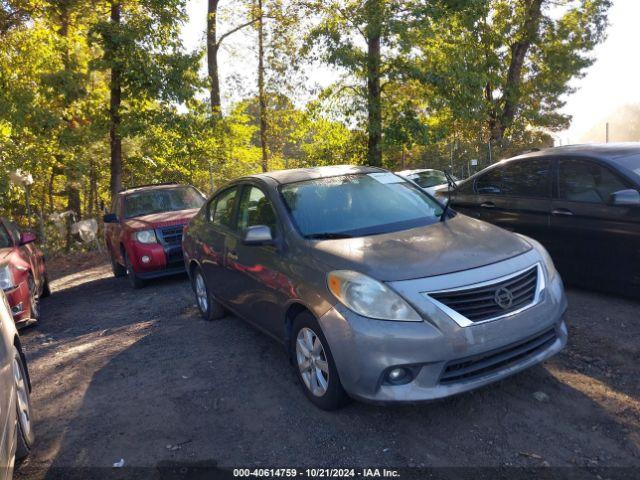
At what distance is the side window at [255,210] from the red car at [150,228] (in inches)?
149

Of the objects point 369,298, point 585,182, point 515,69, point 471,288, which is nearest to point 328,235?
point 369,298

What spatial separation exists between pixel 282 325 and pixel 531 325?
1.81 m

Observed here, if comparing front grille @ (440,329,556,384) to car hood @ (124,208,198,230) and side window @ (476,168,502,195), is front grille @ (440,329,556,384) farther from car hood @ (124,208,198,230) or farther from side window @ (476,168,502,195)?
car hood @ (124,208,198,230)

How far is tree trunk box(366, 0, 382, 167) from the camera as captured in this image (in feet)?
43.1

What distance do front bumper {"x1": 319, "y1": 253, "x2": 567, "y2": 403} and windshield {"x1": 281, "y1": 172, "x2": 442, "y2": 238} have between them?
1.06 meters

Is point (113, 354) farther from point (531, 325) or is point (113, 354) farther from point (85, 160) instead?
point (85, 160)

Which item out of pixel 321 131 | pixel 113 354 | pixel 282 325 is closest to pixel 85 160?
pixel 321 131

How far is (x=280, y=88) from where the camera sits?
25.0 m

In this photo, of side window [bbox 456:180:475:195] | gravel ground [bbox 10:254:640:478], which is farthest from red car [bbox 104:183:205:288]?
side window [bbox 456:180:475:195]

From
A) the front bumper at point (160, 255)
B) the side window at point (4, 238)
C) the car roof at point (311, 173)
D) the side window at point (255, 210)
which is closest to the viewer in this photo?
the side window at point (255, 210)

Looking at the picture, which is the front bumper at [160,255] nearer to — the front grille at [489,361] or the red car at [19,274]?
the red car at [19,274]

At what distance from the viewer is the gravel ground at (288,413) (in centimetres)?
331

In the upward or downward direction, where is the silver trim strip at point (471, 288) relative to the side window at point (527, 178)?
downward

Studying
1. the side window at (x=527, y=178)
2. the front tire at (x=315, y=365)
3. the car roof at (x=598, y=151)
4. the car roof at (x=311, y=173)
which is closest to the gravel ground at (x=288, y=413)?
the front tire at (x=315, y=365)
